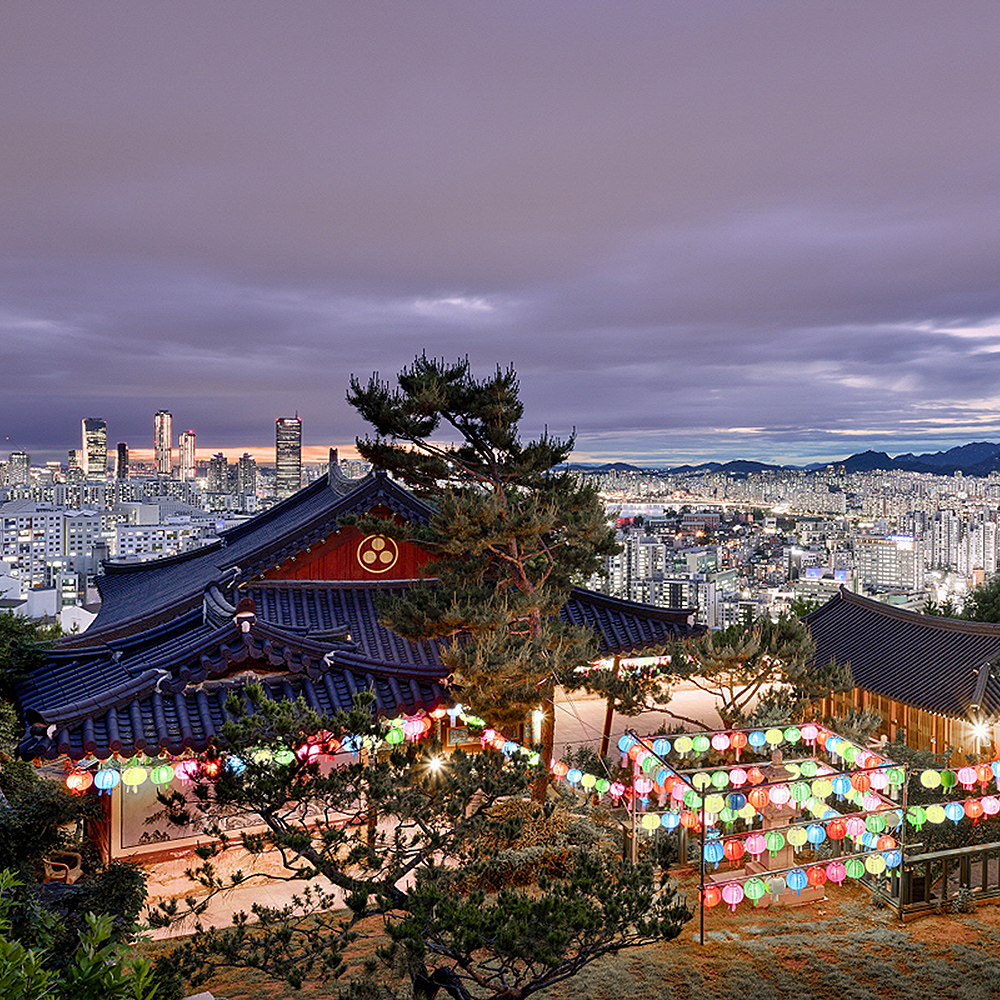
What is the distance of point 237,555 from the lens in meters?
17.5

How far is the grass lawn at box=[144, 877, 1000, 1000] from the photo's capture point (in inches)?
312

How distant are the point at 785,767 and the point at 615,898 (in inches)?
326

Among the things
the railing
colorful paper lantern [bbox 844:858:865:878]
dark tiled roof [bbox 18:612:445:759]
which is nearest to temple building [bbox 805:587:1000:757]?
the railing

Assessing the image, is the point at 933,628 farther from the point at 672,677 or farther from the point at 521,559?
the point at 521,559

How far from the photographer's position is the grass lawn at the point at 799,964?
7918 mm

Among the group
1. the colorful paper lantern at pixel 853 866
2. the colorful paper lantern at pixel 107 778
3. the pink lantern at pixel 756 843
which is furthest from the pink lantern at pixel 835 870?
the colorful paper lantern at pixel 107 778

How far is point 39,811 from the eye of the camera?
22.1 ft

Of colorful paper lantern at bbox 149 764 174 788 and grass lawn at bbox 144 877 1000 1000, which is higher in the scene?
colorful paper lantern at bbox 149 764 174 788

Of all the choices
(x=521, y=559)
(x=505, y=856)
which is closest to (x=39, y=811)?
(x=505, y=856)

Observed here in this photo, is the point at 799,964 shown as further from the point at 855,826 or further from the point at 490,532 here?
the point at 490,532

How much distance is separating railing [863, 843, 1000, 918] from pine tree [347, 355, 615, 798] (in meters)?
5.02

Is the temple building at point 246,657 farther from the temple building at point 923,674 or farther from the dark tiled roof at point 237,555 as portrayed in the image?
the temple building at point 923,674

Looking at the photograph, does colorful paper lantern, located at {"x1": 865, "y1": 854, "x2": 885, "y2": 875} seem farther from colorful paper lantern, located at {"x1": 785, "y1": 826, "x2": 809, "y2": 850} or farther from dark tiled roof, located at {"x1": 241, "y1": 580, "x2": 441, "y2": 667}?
dark tiled roof, located at {"x1": 241, "y1": 580, "x2": 441, "y2": 667}

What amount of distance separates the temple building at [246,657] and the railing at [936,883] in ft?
17.1
